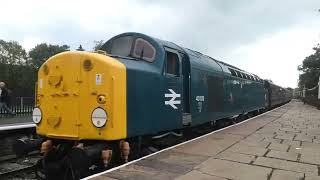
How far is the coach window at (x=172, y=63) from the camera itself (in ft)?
30.2

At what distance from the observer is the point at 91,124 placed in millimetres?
6953

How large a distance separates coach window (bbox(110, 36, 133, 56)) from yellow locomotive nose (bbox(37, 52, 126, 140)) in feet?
5.16

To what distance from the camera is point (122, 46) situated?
8.95 m

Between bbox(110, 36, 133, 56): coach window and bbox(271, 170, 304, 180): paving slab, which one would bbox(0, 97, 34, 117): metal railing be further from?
bbox(271, 170, 304, 180): paving slab

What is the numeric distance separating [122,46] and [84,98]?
2236 millimetres

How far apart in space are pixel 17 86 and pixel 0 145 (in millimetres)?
53364

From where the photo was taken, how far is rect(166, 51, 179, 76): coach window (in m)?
9.20

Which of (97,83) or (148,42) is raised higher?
(148,42)

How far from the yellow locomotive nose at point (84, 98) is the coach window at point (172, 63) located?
2.15 metres

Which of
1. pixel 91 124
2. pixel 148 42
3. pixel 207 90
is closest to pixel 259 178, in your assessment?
pixel 91 124

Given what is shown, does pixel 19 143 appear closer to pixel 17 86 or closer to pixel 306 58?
pixel 17 86

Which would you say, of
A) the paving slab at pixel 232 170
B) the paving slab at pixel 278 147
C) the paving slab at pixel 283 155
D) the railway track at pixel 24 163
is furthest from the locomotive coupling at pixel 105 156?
the paving slab at pixel 278 147

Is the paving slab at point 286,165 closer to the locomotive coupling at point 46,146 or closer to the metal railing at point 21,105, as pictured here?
the locomotive coupling at point 46,146

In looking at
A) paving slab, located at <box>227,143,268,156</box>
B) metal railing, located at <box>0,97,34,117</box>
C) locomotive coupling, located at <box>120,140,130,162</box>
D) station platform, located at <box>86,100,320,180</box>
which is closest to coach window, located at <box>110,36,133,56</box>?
locomotive coupling, located at <box>120,140,130,162</box>
